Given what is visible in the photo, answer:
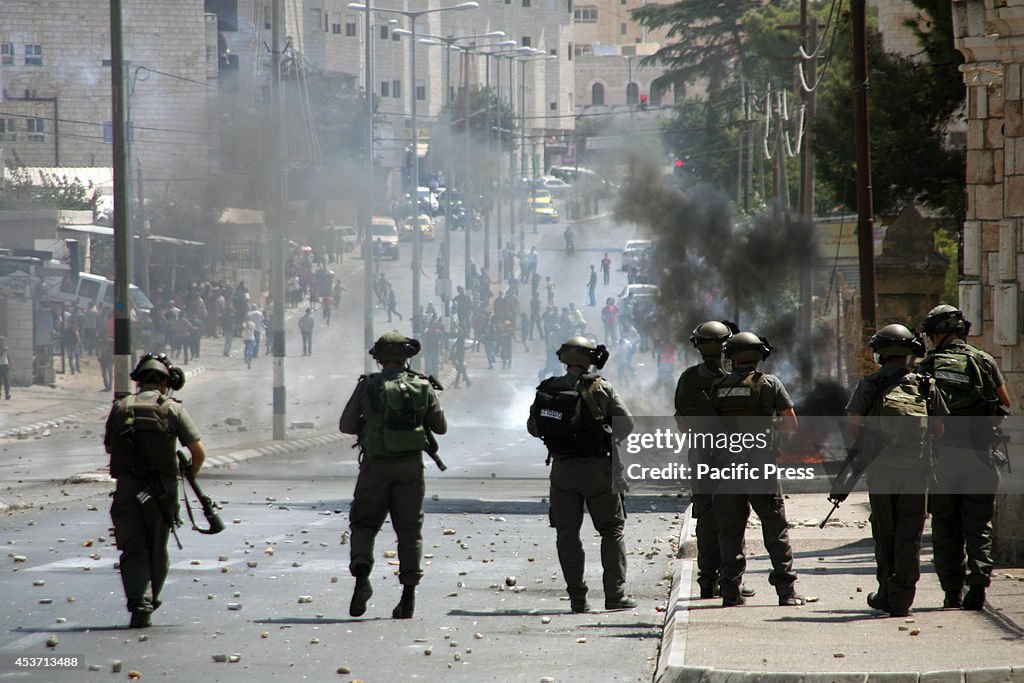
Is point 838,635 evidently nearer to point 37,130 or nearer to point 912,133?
point 912,133

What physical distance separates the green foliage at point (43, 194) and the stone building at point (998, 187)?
127 ft

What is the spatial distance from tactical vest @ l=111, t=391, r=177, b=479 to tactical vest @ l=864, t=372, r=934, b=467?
377 centimetres

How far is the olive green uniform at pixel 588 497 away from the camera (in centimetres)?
881

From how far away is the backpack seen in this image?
8.66 metres

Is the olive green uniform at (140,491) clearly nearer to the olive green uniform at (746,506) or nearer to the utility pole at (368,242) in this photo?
the olive green uniform at (746,506)

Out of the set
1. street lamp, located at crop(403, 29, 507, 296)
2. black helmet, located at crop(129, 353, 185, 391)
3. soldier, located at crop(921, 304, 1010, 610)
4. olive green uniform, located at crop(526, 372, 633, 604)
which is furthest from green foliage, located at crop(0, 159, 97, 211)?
soldier, located at crop(921, 304, 1010, 610)

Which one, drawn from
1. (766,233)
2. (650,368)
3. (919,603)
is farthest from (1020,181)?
(650,368)

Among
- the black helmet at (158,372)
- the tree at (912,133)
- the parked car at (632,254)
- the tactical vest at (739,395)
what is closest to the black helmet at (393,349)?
the black helmet at (158,372)

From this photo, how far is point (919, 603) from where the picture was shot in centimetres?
873

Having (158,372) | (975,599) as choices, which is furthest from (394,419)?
(975,599)

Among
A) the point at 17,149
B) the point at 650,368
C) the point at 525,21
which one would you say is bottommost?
the point at 650,368

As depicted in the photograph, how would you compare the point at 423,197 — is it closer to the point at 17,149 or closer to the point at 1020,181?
the point at 17,149

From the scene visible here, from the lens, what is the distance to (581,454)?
28.9ft

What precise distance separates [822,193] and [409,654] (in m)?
45.3
